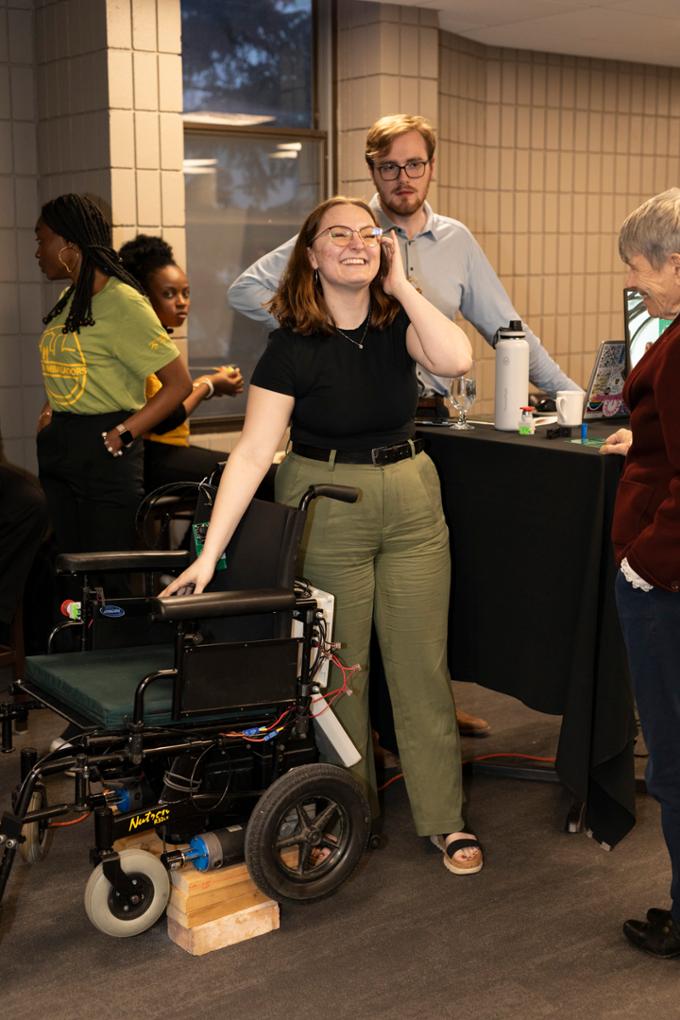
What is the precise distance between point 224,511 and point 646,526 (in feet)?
2.99

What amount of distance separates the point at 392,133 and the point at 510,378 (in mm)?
819

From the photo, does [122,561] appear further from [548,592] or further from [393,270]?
[548,592]

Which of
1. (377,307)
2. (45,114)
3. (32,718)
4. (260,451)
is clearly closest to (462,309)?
(377,307)

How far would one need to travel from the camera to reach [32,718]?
4.00 m

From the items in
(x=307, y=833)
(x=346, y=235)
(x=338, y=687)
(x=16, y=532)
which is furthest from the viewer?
(x=16, y=532)

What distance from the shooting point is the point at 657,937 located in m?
2.55

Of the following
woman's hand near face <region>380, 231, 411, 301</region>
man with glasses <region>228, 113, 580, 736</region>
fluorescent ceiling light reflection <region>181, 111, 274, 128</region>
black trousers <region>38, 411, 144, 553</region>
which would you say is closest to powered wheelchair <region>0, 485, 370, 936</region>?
woman's hand near face <region>380, 231, 411, 301</region>

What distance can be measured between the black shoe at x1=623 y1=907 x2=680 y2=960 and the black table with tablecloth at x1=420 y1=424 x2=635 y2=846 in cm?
34

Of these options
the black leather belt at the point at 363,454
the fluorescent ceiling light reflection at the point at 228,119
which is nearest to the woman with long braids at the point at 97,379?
the black leather belt at the point at 363,454

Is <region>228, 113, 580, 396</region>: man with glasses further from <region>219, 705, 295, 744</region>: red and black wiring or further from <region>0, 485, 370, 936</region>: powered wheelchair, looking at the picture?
<region>219, 705, 295, 744</region>: red and black wiring

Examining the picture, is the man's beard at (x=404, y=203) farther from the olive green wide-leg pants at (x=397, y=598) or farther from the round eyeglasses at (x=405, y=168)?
the olive green wide-leg pants at (x=397, y=598)

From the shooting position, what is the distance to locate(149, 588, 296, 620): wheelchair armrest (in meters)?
Answer: 2.37

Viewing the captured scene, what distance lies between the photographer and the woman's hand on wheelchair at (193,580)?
2652 millimetres

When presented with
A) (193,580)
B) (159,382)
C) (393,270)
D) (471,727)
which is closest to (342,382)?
(393,270)
